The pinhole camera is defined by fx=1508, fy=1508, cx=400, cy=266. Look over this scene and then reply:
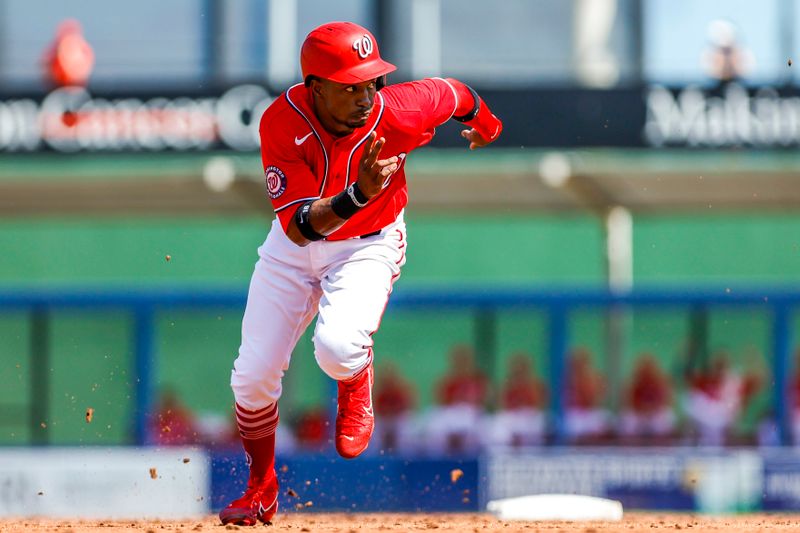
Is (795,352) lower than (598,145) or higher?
lower

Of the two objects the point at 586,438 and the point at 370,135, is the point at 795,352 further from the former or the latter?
the point at 370,135

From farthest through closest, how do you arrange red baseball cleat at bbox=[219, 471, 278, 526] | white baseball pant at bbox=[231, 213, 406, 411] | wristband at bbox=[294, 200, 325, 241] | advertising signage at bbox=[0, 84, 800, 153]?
advertising signage at bbox=[0, 84, 800, 153] < red baseball cleat at bbox=[219, 471, 278, 526] < white baseball pant at bbox=[231, 213, 406, 411] < wristband at bbox=[294, 200, 325, 241]

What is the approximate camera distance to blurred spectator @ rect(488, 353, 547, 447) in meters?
9.76

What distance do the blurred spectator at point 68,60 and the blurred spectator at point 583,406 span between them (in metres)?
5.55

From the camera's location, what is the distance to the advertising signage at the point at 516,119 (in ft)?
41.0

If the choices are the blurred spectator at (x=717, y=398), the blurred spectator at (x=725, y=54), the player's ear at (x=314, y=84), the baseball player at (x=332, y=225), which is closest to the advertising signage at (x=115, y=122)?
the blurred spectator at (x=725, y=54)

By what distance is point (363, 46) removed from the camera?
5578 mm

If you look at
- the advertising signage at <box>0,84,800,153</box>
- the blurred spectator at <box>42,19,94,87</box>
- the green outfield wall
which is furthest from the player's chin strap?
the blurred spectator at <box>42,19,94,87</box>

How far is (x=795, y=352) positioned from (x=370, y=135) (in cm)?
555

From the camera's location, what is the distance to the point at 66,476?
962 centimetres

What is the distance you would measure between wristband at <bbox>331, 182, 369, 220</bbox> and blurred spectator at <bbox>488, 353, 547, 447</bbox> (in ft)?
15.2

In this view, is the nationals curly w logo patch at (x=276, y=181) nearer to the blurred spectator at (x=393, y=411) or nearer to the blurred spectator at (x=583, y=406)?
the blurred spectator at (x=393, y=411)

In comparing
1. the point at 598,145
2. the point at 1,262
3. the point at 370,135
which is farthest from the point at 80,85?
the point at 370,135

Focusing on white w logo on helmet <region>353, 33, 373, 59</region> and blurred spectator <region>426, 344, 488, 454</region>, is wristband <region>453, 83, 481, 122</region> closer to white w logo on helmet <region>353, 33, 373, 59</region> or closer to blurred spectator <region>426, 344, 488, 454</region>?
white w logo on helmet <region>353, 33, 373, 59</region>
